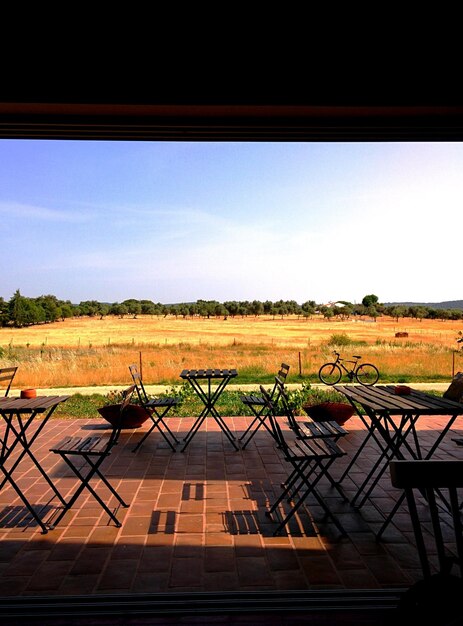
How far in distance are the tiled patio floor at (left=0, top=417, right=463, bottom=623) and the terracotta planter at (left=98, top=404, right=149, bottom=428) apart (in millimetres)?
1029

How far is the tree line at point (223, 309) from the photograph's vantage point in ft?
138

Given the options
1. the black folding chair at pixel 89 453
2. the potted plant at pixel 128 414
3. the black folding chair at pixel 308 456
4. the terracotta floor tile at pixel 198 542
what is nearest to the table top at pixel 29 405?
the black folding chair at pixel 89 453

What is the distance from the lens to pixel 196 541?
8.84ft

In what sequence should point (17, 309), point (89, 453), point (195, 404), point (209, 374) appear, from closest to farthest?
1. point (89, 453)
2. point (209, 374)
3. point (195, 404)
4. point (17, 309)

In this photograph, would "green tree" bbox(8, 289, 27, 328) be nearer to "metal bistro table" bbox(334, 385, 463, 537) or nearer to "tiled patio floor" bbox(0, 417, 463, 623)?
"tiled patio floor" bbox(0, 417, 463, 623)

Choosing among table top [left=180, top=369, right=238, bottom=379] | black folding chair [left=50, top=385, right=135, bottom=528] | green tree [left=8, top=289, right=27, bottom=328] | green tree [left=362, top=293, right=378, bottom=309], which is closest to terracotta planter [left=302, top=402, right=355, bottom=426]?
table top [left=180, top=369, right=238, bottom=379]

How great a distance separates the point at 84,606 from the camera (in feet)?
6.34

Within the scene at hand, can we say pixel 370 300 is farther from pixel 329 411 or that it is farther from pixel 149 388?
pixel 329 411

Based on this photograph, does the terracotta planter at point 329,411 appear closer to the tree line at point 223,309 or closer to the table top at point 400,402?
the table top at point 400,402

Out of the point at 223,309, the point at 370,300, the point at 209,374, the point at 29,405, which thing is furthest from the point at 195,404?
the point at 223,309

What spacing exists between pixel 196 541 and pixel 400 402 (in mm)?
1555

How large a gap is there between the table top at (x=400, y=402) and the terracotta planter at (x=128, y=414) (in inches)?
102

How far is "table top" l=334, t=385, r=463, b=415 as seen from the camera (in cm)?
274
